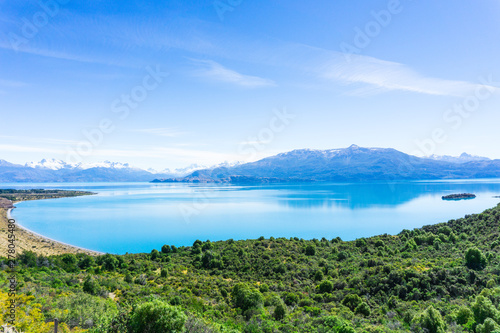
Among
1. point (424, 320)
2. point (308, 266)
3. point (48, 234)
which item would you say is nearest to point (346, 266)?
point (308, 266)

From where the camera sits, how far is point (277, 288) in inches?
906

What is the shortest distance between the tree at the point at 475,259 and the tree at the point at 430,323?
37.7 ft

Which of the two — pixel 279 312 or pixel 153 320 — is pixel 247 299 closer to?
pixel 279 312

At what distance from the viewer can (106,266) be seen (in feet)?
89.6

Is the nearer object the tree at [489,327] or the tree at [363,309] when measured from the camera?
the tree at [489,327]

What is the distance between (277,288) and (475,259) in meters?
15.6

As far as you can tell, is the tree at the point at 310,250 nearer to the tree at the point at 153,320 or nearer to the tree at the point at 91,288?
the tree at the point at 91,288

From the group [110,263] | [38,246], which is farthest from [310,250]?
[38,246]

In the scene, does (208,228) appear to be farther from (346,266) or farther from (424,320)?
(424,320)

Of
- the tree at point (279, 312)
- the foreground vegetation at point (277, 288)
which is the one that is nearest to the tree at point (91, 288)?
the foreground vegetation at point (277, 288)

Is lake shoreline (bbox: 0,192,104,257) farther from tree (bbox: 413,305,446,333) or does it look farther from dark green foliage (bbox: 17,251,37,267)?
tree (bbox: 413,305,446,333)

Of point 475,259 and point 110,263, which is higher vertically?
point 475,259

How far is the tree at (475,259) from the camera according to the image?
2247cm

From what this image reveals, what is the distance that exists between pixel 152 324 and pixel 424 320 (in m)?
12.8
